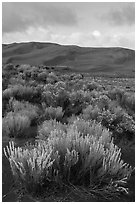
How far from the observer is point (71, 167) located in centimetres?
394

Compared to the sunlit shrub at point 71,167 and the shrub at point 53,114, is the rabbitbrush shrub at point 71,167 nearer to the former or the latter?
the sunlit shrub at point 71,167

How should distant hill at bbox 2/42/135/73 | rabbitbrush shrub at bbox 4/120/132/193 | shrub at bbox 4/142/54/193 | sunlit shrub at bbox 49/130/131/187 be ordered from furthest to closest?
1. distant hill at bbox 2/42/135/73
2. sunlit shrub at bbox 49/130/131/187
3. rabbitbrush shrub at bbox 4/120/132/193
4. shrub at bbox 4/142/54/193

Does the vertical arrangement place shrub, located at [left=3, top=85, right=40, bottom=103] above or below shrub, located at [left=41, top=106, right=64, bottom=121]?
above

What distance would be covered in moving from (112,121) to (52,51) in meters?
63.6

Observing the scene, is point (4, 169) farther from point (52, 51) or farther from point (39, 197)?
point (52, 51)

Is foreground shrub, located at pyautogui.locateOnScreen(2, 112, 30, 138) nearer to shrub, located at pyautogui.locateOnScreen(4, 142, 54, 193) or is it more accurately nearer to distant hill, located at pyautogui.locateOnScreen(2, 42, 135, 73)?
shrub, located at pyautogui.locateOnScreen(4, 142, 54, 193)

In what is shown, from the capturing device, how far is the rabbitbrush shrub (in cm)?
362

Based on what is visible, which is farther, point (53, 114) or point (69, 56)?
point (69, 56)

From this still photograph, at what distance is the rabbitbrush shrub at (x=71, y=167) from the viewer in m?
3.62

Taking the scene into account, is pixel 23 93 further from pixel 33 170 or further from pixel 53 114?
pixel 33 170

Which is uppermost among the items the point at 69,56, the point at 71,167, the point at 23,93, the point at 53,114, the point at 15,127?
the point at 69,56

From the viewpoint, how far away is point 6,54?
69.2 m

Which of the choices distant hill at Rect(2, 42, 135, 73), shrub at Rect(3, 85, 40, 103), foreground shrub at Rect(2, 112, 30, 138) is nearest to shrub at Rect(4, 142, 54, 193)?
foreground shrub at Rect(2, 112, 30, 138)

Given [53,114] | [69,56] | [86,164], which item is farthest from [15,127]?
[69,56]
